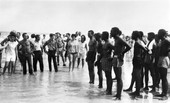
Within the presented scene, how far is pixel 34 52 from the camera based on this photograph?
1588cm

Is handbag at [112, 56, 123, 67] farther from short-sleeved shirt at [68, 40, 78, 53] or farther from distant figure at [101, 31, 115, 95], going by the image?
short-sleeved shirt at [68, 40, 78, 53]

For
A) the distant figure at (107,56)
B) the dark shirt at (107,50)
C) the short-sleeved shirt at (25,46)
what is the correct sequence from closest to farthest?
the dark shirt at (107,50) < the distant figure at (107,56) < the short-sleeved shirt at (25,46)

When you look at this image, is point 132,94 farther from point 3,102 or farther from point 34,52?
point 34,52

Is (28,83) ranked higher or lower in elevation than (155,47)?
lower

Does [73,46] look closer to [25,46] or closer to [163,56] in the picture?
[25,46]

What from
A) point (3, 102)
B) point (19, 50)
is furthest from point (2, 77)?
point (3, 102)

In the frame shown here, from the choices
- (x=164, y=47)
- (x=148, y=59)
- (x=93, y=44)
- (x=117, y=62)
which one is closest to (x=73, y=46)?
(x=93, y=44)

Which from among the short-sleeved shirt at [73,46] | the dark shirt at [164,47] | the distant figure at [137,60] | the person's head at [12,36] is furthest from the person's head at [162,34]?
the short-sleeved shirt at [73,46]

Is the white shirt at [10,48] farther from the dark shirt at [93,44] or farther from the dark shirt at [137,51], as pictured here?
the dark shirt at [137,51]

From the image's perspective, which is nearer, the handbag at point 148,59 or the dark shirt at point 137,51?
the dark shirt at point 137,51

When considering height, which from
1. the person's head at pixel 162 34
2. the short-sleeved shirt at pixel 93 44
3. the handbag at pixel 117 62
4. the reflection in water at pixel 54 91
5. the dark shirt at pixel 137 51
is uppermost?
the person's head at pixel 162 34

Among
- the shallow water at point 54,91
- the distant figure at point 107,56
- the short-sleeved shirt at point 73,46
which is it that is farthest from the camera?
the short-sleeved shirt at point 73,46

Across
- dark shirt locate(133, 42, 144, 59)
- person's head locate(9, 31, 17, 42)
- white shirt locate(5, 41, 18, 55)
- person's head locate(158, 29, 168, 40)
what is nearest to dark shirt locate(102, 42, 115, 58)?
dark shirt locate(133, 42, 144, 59)

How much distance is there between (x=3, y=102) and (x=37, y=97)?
3.55ft
